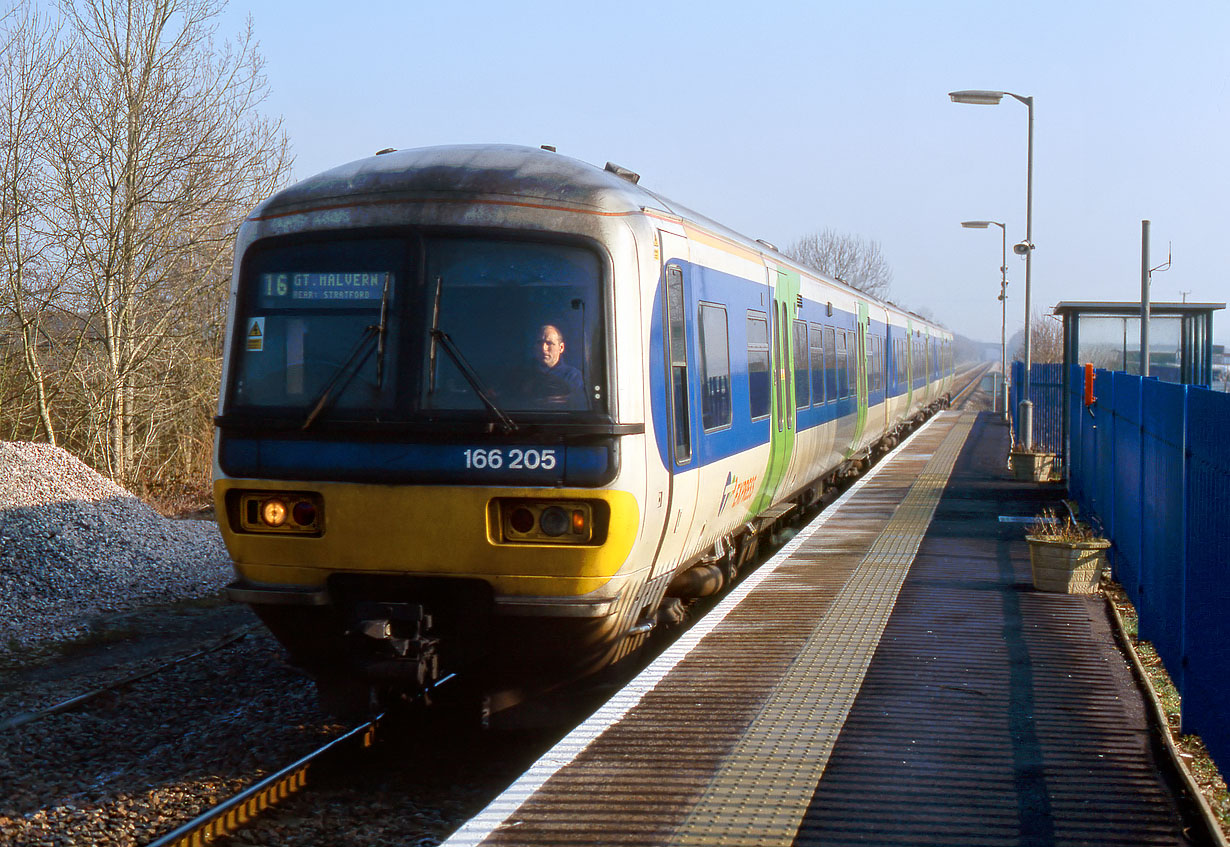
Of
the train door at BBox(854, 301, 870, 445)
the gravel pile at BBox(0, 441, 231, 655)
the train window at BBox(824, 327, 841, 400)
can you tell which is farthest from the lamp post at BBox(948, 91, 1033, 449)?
the gravel pile at BBox(0, 441, 231, 655)

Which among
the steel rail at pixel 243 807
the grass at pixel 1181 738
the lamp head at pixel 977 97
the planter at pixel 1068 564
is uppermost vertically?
the lamp head at pixel 977 97

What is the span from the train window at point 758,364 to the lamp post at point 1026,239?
11.0 m

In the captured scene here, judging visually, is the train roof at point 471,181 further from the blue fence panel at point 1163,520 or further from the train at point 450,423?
the blue fence panel at point 1163,520

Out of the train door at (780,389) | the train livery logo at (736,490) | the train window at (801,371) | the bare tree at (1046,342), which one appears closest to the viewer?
A: the train livery logo at (736,490)

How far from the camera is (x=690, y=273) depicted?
7.36 metres

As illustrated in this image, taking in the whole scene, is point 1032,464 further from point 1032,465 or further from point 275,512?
point 275,512

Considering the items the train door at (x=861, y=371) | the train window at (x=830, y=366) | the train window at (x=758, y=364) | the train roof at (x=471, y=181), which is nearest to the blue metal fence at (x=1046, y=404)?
the train door at (x=861, y=371)

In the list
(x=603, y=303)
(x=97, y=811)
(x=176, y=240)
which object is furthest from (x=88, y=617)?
(x=176, y=240)

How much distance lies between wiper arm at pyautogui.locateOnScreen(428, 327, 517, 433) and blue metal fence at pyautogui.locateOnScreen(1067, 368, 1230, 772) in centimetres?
307

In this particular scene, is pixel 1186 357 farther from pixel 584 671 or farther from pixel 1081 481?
pixel 584 671

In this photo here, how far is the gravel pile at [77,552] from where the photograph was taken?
11.0m

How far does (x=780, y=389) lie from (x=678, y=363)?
372 centimetres

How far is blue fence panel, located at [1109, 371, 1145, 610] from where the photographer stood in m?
8.56

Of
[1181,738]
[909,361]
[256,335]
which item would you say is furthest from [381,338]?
[909,361]
